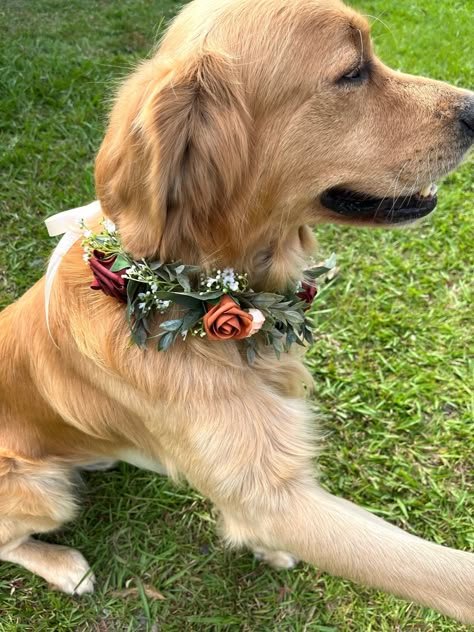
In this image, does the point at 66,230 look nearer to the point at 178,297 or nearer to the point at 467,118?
the point at 178,297

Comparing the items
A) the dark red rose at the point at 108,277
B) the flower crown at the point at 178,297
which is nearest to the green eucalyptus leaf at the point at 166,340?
the flower crown at the point at 178,297

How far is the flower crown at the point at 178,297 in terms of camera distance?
1.83m

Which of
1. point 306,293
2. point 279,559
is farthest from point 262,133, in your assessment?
point 279,559

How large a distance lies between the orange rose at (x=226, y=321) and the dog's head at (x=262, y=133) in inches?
7.2

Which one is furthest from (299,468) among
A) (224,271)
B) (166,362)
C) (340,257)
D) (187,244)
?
(340,257)

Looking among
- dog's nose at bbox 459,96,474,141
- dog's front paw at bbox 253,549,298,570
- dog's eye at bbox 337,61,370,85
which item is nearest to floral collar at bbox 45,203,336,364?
dog's eye at bbox 337,61,370,85

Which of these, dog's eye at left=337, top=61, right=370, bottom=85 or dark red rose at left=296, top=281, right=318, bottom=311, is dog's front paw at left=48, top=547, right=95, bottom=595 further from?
dog's eye at left=337, top=61, right=370, bottom=85

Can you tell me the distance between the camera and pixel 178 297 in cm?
188

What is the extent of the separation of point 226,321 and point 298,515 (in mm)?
712

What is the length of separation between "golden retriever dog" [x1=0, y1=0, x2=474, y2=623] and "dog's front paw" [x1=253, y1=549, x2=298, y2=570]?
73 cm

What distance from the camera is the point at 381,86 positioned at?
1.96 m

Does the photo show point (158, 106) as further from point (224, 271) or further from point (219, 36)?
point (224, 271)

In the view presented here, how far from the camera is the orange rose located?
1791 mm

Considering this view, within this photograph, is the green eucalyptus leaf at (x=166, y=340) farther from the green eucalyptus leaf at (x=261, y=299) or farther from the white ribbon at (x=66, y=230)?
the white ribbon at (x=66, y=230)
